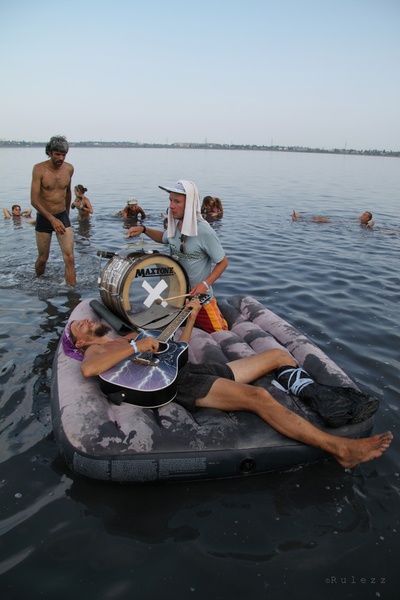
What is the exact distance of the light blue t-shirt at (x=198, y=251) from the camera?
18.0 ft

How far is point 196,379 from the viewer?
4078 millimetres

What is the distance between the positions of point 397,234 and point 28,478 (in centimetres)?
1395

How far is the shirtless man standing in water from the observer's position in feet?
23.3

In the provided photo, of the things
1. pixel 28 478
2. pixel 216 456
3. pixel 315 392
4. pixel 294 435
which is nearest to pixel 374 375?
pixel 315 392

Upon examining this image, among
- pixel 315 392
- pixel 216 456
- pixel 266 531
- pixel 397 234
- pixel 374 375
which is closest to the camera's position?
pixel 266 531

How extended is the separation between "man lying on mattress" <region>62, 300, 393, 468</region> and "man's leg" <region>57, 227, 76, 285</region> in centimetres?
355

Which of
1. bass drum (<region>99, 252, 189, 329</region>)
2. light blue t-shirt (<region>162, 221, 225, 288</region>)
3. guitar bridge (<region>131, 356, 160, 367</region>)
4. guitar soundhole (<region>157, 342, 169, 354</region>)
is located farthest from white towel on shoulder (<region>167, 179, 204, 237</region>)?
guitar bridge (<region>131, 356, 160, 367</region>)

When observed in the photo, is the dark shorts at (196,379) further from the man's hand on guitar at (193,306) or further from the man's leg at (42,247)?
the man's leg at (42,247)

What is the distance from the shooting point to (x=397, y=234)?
1461cm

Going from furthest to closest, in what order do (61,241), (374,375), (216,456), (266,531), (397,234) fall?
(397,234) < (61,241) < (374,375) < (216,456) < (266,531)

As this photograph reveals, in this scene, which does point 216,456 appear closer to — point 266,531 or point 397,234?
point 266,531

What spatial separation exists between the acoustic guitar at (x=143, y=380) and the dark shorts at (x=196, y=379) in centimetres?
9

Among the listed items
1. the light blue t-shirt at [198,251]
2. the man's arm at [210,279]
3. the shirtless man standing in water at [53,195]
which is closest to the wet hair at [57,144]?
the shirtless man standing in water at [53,195]

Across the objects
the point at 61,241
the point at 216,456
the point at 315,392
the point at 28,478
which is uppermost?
the point at 61,241
